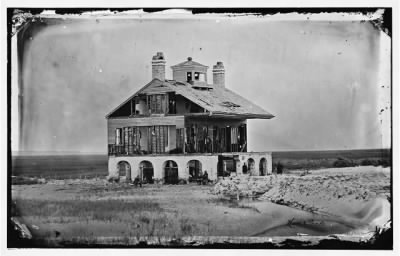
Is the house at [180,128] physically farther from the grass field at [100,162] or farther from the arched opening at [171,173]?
the grass field at [100,162]

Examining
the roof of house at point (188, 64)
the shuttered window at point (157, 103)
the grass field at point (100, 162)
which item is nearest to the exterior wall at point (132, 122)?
the shuttered window at point (157, 103)

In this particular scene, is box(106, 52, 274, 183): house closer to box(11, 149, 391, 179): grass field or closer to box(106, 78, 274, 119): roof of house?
box(106, 78, 274, 119): roof of house

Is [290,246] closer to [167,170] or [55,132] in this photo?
[167,170]

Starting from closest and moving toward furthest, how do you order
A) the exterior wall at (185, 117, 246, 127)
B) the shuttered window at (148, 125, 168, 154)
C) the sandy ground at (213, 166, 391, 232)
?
1. the sandy ground at (213, 166, 391, 232)
2. the exterior wall at (185, 117, 246, 127)
3. the shuttered window at (148, 125, 168, 154)

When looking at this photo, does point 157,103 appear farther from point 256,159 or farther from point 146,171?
point 256,159

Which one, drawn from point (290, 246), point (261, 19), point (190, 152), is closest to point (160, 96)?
point (190, 152)

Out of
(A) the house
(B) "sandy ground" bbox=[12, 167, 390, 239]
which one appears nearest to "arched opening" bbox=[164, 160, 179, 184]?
(A) the house
